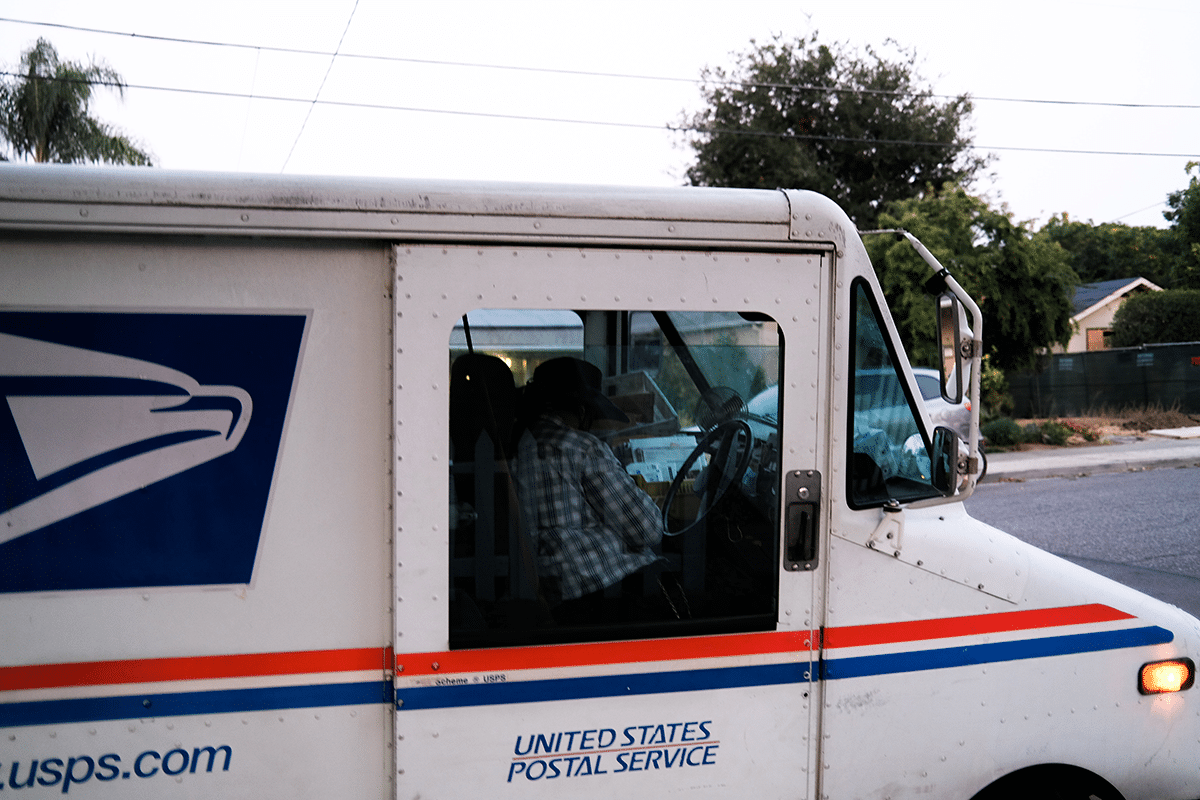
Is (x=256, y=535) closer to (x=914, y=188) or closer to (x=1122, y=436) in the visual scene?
(x=1122, y=436)

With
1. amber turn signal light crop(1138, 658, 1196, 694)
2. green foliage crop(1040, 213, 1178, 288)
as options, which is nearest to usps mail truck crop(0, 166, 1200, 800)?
amber turn signal light crop(1138, 658, 1196, 694)

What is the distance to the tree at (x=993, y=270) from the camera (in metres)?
14.1

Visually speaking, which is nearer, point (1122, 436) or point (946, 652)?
point (946, 652)

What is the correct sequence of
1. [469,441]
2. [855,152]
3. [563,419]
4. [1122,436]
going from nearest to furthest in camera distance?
[469,441], [563,419], [1122,436], [855,152]

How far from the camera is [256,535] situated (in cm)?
200

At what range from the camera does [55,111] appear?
714 inches

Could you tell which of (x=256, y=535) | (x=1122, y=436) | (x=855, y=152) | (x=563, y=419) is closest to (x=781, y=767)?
(x=563, y=419)

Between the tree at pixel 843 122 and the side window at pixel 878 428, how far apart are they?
21.0 metres

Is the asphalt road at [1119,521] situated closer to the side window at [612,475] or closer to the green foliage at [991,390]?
the green foliage at [991,390]

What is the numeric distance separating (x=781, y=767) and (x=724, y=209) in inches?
57.1

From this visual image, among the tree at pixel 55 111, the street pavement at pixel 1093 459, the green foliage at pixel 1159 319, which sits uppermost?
the tree at pixel 55 111

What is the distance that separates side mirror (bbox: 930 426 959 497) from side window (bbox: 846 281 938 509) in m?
0.08

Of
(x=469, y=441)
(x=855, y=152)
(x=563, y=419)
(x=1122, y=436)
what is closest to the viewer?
(x=469, y=441)

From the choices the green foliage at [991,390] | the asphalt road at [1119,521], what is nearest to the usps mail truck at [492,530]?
the asphalt road at [1119,521]
